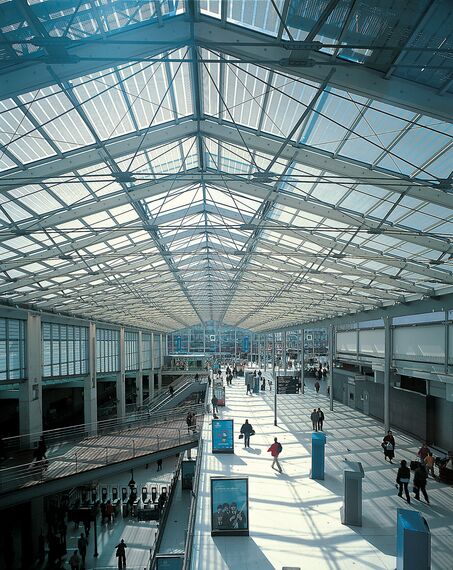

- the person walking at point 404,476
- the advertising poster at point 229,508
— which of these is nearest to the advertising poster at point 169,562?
the advertising poster at point 229,508

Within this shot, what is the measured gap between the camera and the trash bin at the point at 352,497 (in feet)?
36.0

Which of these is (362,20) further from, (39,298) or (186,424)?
(186,424)

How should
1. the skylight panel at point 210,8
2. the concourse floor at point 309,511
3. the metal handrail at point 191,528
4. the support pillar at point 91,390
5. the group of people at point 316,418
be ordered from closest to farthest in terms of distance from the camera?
the skylight panel at point 210,8 → the metal handrail at point 191,528 → the concourse floor at point 309,511 → the group of people at point 316,418 → the support pillar at point 91,390

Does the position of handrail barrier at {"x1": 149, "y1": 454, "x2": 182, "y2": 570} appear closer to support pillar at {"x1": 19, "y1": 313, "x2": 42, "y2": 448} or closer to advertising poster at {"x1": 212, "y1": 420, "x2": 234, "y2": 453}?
advertising poster at {"x1": 212, "y1": 420, "x2": 234, "y2": 453}

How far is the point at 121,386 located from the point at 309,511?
98.0 ft

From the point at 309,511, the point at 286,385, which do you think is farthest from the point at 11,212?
the point at 286,385

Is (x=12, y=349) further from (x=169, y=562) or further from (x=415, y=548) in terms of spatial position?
(x=415, y=548)

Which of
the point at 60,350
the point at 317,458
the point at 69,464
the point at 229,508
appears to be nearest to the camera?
the point at 229,508

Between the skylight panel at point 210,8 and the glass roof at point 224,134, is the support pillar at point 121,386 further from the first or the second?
the skylight panel at point 210,8

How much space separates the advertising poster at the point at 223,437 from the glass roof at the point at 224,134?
22.3 ft

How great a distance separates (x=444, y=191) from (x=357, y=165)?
1843 millimetres

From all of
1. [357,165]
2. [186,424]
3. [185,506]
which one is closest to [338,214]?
[357,165]

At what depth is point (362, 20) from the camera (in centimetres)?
699

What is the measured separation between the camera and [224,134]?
37.9 ft
